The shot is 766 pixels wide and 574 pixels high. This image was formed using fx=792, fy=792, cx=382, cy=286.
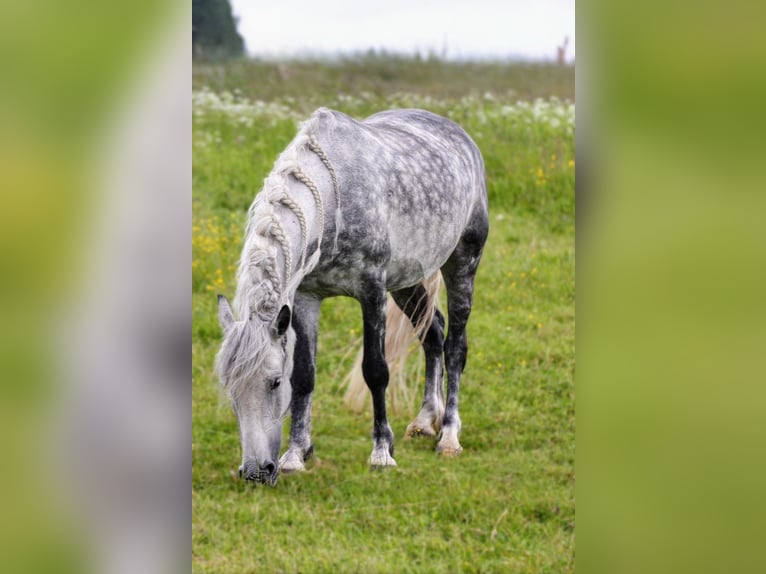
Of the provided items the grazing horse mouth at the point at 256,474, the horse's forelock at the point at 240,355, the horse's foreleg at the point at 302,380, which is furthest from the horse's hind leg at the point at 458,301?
the horse's forelock at the point at 240,355

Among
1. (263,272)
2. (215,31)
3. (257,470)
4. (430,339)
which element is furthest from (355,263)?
(215,31)

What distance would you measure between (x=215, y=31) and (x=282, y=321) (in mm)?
1499

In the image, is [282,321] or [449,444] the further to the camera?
[449,444]

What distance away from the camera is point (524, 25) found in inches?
105

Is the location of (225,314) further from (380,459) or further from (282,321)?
(380,459)

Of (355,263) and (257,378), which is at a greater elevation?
(355,263)

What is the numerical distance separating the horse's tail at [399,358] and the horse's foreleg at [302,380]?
0.83ft

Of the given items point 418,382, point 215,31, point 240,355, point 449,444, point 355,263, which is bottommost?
point 449,444

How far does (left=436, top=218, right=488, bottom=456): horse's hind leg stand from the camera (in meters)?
2.93

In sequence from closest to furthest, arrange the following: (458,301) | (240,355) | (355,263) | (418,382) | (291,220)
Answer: (240,355)
(291,220)
(355,263)
(418,382)
(458,301)

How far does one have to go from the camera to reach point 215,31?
307 centimetres

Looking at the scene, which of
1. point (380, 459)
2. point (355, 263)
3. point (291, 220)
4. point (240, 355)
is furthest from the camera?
point (380, 459)

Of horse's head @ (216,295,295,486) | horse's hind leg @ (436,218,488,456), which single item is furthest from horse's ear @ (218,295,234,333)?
horse's hind leg @ (436,218,488,456)
